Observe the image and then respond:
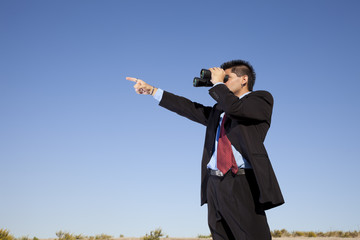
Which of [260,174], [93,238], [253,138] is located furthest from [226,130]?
[93,238]

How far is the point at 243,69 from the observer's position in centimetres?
386

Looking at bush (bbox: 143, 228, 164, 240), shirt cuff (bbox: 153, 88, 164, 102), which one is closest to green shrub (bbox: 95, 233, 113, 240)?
bush (bbox: 143, 228, 164, 240)

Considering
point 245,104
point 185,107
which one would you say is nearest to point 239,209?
point 245,104

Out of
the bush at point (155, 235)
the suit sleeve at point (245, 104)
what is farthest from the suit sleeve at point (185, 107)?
the bush at point (155, 235)

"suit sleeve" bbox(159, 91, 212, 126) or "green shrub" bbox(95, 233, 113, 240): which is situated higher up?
"suit sleeve" bbox(159, 91, 212, 126)

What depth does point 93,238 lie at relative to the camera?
29.6 ft

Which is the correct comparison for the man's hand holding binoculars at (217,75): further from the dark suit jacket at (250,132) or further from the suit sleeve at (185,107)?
the suit sleeve at (185,107)

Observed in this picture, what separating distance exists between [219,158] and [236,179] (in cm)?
24

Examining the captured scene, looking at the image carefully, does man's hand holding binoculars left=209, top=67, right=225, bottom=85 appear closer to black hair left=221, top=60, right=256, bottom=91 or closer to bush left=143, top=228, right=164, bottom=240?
black hair left=221, top=60, right=256, bottom=91

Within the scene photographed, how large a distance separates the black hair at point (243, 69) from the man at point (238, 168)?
1.01 feet

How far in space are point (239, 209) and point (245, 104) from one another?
925 millimetres

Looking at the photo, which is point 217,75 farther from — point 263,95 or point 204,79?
point 263,95

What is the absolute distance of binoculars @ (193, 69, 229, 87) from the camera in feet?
12.0

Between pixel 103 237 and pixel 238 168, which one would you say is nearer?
pixel 238 168
